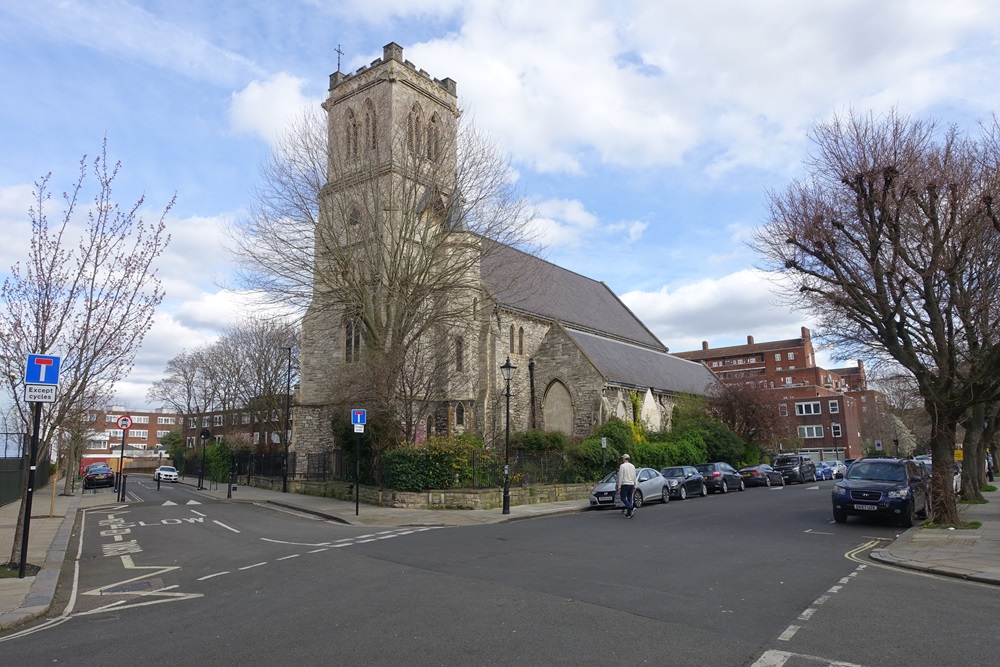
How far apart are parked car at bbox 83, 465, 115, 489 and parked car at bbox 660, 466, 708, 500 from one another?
30.6 metres

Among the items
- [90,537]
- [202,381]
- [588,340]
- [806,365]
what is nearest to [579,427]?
[588,340]

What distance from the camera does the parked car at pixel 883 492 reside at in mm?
15047

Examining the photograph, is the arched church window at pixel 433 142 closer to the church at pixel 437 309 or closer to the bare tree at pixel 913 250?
the church at pixel 437 309

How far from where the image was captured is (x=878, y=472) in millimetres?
16234

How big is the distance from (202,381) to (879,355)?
178 ft

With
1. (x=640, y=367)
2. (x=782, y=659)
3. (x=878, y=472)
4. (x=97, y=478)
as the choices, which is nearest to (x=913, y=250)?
(x=878, y=472)

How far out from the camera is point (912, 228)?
15.5 m

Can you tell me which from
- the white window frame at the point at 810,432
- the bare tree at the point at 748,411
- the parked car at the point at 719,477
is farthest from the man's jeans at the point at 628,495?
the white window frame at the point at 810,432

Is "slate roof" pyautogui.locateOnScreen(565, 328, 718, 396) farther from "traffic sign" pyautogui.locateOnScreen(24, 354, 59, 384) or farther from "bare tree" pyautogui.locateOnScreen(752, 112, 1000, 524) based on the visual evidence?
"traffic sign" pyautogui.locateOnScreen(24, 354, 59, 384)

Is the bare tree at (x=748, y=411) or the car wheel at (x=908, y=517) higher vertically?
the bare tree at (x=748, y=411)

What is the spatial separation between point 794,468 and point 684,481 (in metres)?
16.0

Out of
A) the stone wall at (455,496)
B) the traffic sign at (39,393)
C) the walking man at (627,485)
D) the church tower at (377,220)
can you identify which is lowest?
the stone wall at (455,496)

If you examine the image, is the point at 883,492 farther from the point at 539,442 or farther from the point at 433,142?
the point at 433,142

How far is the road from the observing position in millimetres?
5633
